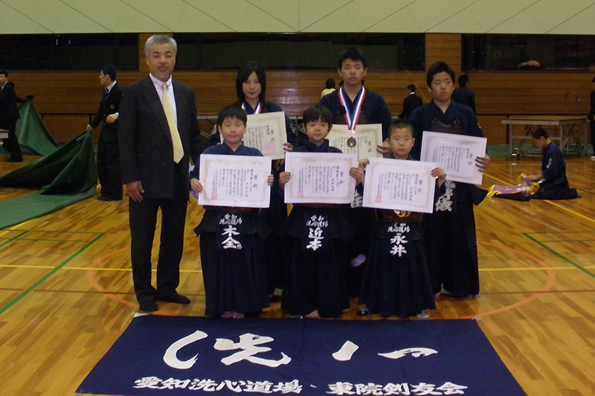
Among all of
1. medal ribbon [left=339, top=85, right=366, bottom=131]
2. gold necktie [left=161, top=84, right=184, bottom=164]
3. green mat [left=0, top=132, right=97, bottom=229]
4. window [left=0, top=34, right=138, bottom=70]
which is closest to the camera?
gold necktie [left=161, top=84, right=184, bottom=164]

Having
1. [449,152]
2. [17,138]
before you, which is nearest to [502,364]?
[449,152]

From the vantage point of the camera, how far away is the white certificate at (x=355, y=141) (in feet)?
13.0

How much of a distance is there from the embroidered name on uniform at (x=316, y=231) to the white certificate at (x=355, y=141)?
19.6 inches

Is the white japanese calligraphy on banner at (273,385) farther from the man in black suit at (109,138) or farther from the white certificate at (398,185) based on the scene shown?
the man in black suit at (109,138)

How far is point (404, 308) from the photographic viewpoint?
382 cm

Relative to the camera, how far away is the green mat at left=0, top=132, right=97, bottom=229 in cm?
793

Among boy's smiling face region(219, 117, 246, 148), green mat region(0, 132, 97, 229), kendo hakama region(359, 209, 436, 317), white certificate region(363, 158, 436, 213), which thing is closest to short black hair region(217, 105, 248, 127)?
boy's smiling face region(219, 117, 246, 148)

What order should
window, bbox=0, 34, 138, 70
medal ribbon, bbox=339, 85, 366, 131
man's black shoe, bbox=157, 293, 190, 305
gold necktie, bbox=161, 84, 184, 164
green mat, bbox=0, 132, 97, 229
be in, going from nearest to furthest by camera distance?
gold necktie, bbox=161, 84, 184, 164
medal ribbon, bbox=339, 85, 366, 131
man's black shoe, bbox=157, 293, 190, 305
green mat, bbox=0, 132, 97, 229
window, bbox=0, 34, 138, 70

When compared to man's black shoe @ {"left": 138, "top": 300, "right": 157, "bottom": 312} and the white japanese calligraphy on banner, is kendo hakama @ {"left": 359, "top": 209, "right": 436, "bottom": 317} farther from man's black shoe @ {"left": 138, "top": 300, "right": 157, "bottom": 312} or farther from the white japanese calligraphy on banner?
man's black shoe @ {"left": 138, "top": 300, "right": 157, "bottom": 312}

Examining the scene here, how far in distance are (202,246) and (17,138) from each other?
943 centimetres

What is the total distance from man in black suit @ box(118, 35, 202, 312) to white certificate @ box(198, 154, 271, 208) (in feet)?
1.05

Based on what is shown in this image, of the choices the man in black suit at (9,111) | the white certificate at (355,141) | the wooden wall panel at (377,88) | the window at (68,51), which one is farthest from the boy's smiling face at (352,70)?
the window at (68,51)
